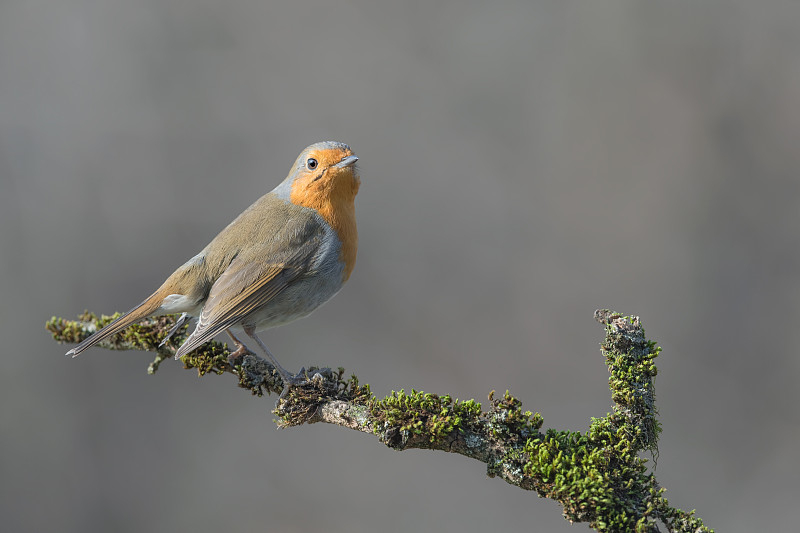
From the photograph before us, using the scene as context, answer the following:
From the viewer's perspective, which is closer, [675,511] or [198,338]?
[675,511]

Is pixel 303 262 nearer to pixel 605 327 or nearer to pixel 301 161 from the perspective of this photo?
pixel 301 161

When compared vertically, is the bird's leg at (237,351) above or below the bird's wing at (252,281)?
below

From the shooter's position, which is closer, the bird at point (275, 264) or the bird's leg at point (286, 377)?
the bird's leg at point (286, 377)

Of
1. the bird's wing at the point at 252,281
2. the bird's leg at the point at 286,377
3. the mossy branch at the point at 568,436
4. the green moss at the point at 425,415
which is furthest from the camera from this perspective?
the bird's wing at the point at 252,281

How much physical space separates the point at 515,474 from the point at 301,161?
8.26 ft

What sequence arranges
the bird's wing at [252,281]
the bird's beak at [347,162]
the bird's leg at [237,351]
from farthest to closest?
the bird's beak at [347,162] < the bird's leg at [237,351] < the bird's wing at [252,281]

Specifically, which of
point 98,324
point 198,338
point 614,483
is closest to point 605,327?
point 614,483

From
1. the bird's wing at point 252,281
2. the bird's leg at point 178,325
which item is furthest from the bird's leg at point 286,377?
the bird's leg at point 178,325

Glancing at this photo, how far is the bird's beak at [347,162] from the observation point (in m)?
4.17

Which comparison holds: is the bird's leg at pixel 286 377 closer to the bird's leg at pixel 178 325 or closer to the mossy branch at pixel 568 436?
the mossy branch at pixel 568 436

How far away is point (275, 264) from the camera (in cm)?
403

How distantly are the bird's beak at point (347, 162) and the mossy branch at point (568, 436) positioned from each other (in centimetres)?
152

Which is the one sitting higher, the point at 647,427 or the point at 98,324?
the point at 647,427

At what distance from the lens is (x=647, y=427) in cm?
291
